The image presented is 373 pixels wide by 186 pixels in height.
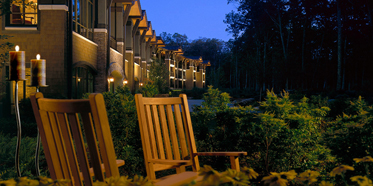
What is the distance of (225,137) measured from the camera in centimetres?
479

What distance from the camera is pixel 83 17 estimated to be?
14625 mm

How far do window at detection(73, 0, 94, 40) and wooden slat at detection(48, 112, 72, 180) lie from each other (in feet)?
41.3

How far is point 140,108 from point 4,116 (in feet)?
37.2

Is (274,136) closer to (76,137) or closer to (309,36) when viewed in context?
(76,137)

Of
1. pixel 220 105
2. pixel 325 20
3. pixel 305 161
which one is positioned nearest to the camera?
pixel 305 161

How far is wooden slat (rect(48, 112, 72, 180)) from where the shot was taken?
1795 mm

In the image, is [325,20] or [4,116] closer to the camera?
[4,116]

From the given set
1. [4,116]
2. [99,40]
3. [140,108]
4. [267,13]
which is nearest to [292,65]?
[267,13]

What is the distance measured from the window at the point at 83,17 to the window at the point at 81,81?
1.92 m

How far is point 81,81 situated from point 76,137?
42.8 feet

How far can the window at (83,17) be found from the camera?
1345 centimetres

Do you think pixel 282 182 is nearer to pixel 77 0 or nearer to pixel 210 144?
pixel 210 144

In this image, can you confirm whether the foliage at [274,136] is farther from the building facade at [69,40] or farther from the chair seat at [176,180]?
the building facade at [69,40]

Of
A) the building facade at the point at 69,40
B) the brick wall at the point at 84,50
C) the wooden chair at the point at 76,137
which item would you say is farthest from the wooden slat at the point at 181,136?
the brick wall at the point at 84,50
